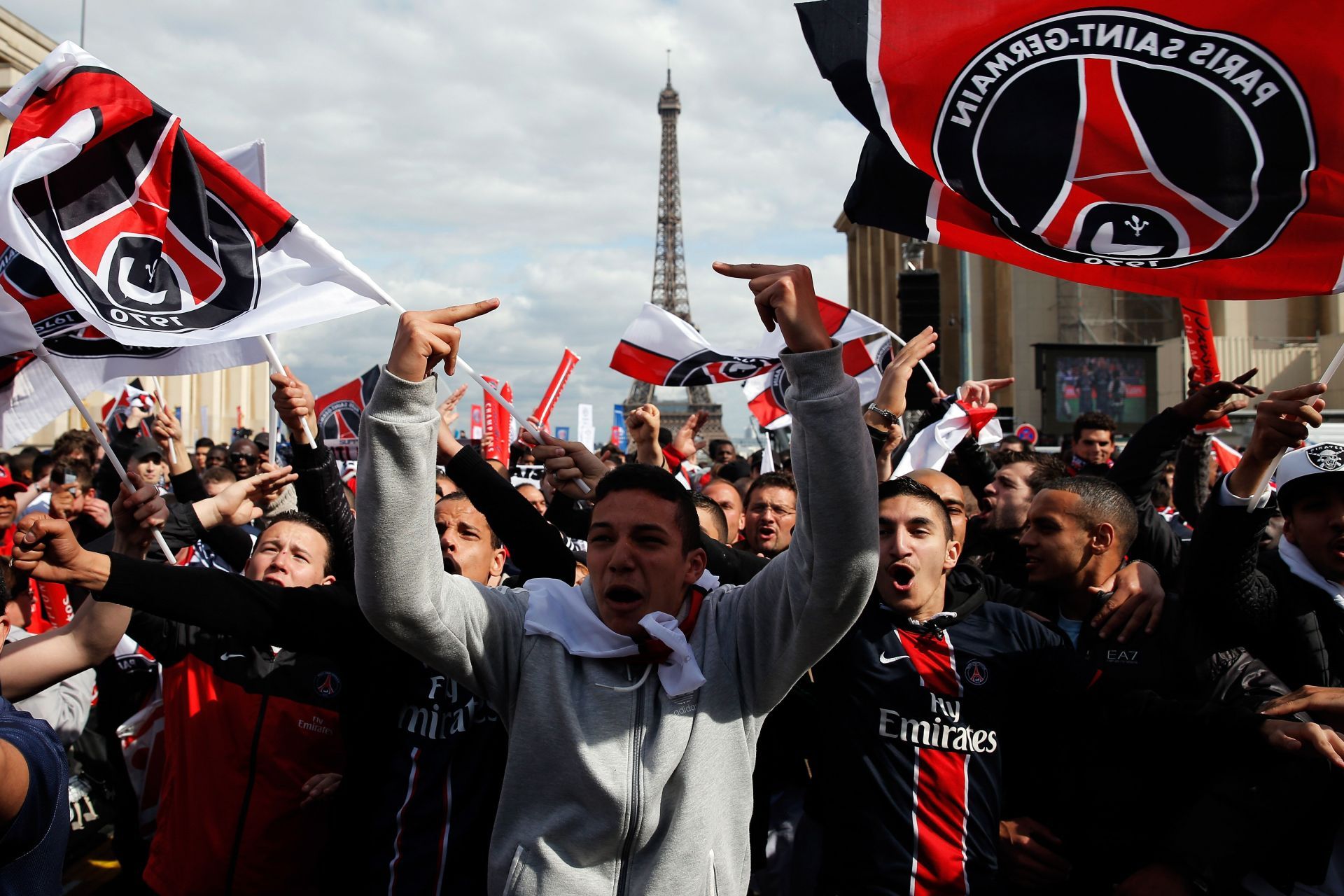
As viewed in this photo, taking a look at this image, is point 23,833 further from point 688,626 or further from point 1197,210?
point 1197,210

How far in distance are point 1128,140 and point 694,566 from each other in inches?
91.5

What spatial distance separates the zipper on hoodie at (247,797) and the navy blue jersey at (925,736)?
5.85 ft

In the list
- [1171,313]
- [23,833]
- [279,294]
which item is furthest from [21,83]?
[1171,313]

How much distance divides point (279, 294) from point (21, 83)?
122 cm

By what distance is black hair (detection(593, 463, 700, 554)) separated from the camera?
8.66 ft

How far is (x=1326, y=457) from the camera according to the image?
128 inches

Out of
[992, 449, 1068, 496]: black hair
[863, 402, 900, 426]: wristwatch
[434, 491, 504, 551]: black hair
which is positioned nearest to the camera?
[434, 491, 504, 551]: black hair

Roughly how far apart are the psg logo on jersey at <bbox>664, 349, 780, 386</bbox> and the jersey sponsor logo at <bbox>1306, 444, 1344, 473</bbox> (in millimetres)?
5214

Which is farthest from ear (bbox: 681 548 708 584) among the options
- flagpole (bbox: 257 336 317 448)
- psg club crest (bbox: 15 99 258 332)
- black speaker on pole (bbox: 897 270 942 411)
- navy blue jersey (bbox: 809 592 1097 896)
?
black speaker on pole (bbox: 897 270 942 411)

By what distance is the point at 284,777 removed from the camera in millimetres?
3453

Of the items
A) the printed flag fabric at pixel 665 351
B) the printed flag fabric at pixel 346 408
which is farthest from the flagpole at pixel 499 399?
the printed flag fabric at pixel 346 408

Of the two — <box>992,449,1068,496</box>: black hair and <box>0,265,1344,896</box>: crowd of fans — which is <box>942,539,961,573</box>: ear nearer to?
<box>0,265,1344,896</box>: crowd of fans

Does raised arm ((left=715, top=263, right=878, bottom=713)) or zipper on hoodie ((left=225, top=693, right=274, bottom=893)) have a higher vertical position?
raised arm ((left=715, top=263, right=878, bottom=713))

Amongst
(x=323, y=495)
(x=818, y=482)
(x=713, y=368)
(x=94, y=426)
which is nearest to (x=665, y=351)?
(x=713, y=368)
